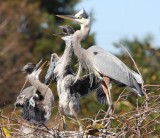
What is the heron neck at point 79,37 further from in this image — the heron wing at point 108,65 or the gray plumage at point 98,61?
the heron wing at point 108,65

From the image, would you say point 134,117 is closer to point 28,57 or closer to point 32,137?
point 32,137

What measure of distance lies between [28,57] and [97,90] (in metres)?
16.8

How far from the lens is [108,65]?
8.68 meters

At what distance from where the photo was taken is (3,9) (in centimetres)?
2662

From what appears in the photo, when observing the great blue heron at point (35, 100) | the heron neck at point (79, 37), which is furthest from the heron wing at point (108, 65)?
the great blue heron at point (35, 100)

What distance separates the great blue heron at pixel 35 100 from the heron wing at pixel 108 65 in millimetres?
560

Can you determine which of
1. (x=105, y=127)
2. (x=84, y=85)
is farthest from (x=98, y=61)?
(x=105, y=127)

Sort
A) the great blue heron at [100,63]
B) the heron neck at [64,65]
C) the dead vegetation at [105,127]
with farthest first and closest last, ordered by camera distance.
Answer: the heron neck at [64,65] < the great blue heron at [100,63] < the dead vegetation at [105,127]

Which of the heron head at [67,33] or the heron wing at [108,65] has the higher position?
the heron head at [67,33]

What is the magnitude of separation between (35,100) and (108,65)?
802 millimetres

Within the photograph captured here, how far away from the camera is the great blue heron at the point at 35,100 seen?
8.35 m

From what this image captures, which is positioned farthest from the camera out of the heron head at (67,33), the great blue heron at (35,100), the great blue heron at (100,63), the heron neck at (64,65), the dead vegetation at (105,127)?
the heron head at (67,33)

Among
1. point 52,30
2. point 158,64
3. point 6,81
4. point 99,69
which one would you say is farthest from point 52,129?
point 52,30

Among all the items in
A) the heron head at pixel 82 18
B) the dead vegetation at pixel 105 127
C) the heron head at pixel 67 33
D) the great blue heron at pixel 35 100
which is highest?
the heron head at pixel 82 18
